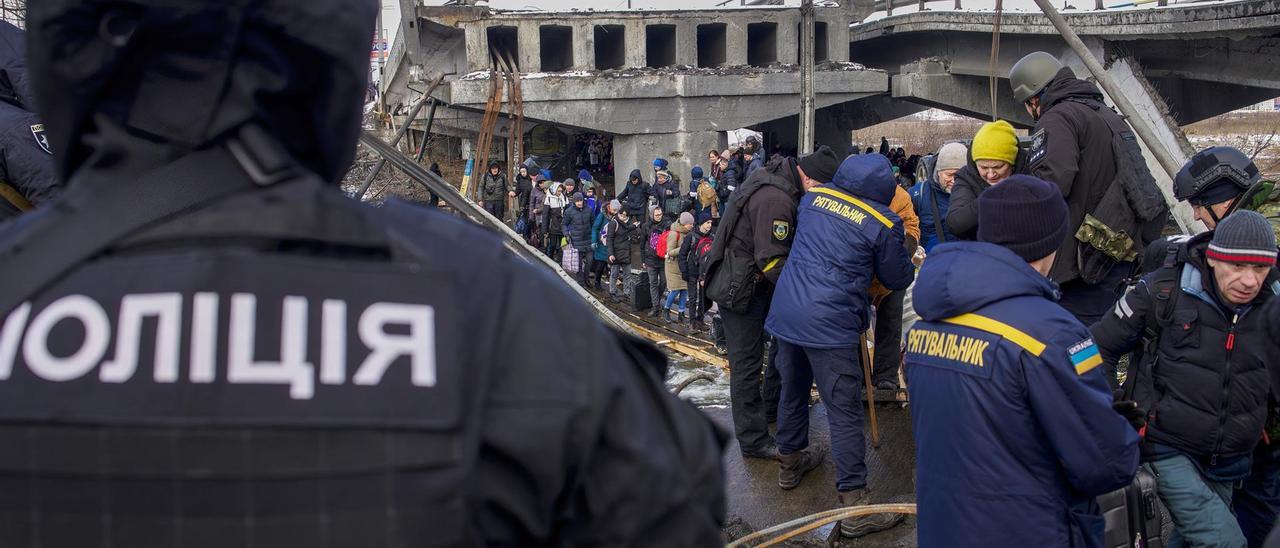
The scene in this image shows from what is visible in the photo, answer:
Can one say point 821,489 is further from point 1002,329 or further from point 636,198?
point 636,198

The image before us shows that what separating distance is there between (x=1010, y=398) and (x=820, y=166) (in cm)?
299

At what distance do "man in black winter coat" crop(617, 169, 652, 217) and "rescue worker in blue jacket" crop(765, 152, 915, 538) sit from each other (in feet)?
34.0

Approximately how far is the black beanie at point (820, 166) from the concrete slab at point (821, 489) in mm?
1504

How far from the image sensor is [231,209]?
1.29 metres

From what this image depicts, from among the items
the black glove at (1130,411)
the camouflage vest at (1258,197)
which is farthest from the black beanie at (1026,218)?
the camouflage vest at (1258,197)

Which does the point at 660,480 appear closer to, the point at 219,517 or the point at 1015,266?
the point at 219,517

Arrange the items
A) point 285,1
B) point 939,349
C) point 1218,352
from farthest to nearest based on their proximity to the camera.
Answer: point 1218,352, point 939,349, point 285,1

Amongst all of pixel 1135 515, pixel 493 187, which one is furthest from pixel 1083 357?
pixel 493 187

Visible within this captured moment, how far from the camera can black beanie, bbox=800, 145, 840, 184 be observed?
5945 mm

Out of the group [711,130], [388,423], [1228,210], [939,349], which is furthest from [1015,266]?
[711,130]

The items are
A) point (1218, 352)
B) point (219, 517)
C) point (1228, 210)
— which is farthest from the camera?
point (1228, 210)

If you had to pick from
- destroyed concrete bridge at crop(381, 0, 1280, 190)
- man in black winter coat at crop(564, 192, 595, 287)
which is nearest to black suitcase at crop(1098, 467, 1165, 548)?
man in black winter coat at crop(564, 192, 595, 287)

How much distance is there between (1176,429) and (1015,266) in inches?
45.8

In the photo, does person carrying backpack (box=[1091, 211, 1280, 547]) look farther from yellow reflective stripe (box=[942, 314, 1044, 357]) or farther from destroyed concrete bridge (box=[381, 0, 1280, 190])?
destroyed concrete bridge (box=[381, 0, 1280, 190])
